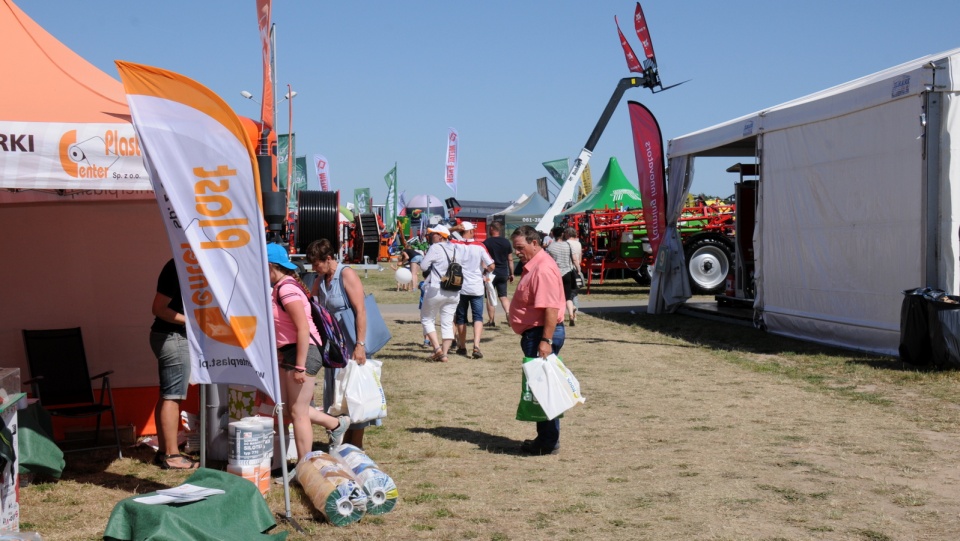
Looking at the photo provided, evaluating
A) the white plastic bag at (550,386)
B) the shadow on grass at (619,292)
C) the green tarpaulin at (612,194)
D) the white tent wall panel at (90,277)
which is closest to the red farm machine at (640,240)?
the shadow on grass at (619,292)

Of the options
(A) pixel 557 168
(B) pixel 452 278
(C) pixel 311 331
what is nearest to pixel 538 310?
(C) pixel 311 331

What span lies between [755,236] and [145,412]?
9097mm

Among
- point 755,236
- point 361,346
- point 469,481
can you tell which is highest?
point 755,236

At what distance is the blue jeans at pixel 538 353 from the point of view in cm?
645

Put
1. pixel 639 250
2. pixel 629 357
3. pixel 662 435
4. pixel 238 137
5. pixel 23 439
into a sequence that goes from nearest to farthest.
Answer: pixel 238 137, pixel 23 439, pixel 662 435, pixel 629 357, pixel 639 250

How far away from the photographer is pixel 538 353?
21.1 ft

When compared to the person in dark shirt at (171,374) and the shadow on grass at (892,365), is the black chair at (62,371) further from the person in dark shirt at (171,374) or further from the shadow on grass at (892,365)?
the shadow on grass at (892,365)

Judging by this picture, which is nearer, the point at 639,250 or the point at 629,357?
the point at 629,357

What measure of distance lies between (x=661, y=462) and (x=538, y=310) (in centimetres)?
130

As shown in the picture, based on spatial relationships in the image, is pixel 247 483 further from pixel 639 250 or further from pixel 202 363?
pixel 639 250

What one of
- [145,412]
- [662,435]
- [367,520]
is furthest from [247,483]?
[662,435]

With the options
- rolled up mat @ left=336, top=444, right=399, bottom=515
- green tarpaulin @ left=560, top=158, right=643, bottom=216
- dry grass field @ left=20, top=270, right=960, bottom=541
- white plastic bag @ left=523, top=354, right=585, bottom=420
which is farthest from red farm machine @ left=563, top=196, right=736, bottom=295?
rolled up mat @ left=336, top=444, right=399, bottom=515

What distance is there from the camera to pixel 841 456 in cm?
616

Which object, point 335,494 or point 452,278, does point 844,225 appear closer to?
point 452,278
